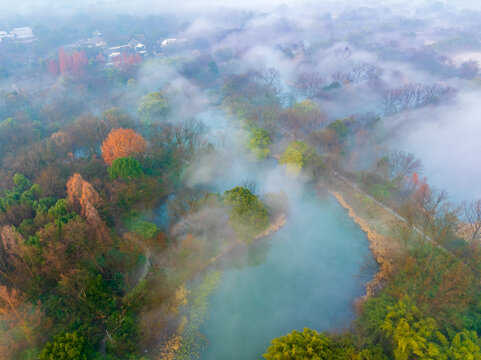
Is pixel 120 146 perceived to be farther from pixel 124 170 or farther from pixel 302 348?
pixel 302 348

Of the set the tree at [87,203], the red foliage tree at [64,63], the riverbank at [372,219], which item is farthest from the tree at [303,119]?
the red foliage tree at [64,63]

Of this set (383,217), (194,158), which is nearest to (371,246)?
(383,217)

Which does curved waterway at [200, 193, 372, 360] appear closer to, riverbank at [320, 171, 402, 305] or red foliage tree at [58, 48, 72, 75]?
riverbank at [320, 171, 402, 305]

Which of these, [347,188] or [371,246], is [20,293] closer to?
[371,246]

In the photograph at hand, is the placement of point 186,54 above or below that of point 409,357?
above

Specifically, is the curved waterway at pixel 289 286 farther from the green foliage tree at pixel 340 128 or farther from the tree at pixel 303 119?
the tree at pixel 303 119

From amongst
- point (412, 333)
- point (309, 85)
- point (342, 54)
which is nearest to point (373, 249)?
point (412, 333)

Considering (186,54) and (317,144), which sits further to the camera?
(186,54)
